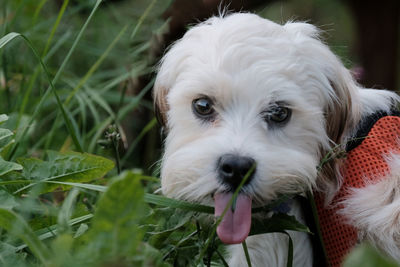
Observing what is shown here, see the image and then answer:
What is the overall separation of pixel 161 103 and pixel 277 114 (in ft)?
2.02

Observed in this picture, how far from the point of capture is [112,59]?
4957 mm

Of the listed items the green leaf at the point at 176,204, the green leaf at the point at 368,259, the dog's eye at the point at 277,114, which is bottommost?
the green leaf at the point at 176,204

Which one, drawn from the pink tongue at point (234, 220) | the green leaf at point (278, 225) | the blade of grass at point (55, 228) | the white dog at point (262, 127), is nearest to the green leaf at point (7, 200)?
the blade of grass at point (55, 228)

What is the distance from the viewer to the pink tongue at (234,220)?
1.94 metres

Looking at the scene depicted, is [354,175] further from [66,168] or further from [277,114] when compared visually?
[66,168]

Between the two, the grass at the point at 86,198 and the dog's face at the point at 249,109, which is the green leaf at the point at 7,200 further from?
the dog's face at the point at 249,109

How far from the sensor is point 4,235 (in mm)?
2010

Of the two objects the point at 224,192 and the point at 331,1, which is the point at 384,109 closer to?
the point at 224,192

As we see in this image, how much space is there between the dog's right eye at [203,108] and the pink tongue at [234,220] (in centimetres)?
35

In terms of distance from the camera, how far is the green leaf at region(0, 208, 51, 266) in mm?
1471

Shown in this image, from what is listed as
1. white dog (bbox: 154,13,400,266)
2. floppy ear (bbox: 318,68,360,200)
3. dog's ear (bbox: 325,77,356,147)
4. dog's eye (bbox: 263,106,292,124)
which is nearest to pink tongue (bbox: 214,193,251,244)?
white dog (bbox: 154,13,400,266)

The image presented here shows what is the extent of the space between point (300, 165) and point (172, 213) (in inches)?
21.9

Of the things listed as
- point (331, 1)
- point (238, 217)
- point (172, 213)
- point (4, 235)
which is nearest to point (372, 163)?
point (238, 217)

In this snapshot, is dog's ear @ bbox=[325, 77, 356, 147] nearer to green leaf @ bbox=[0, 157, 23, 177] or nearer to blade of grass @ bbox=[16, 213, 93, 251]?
blade of grass @ bbox=[16, 213, 93, 251]
